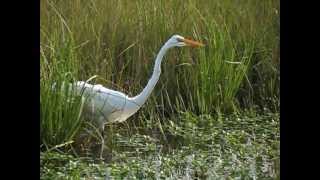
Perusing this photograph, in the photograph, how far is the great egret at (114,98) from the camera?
14.4ft

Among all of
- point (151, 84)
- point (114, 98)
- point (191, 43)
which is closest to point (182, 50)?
point (191, 43)

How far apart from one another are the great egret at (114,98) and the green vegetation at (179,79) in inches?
0.9

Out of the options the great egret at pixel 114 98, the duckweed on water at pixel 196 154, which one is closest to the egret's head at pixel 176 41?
the great egret at pixel 114 98

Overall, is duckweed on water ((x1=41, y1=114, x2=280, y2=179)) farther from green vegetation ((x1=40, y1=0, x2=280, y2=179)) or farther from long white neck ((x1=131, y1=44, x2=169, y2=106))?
long white neck ((x1=131, y1=44, x2=169, y2=106))

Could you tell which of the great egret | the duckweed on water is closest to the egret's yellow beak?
the great egret

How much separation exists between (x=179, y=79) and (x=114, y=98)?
0.69 feet

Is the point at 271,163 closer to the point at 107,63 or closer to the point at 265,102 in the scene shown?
the point at 265,102

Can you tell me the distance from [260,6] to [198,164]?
0.52 metres

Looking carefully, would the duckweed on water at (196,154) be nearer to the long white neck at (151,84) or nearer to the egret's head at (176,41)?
the long white neck at (151,84)

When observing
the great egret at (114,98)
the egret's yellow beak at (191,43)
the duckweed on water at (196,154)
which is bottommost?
the duckweed on water at (196,154)

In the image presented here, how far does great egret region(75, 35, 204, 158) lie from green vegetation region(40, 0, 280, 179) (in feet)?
0.08

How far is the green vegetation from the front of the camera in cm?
436

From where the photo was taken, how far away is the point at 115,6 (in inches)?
174
